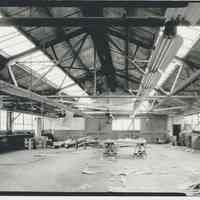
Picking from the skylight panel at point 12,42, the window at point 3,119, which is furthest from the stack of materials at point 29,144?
the skylight panel at point 12,42

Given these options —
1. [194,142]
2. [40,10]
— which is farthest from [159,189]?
[194,142]

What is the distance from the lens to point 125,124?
2872 cm

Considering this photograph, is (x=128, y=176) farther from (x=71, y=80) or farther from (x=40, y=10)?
(x=71, y=80)

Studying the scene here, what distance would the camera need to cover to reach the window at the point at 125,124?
2858 centimetres

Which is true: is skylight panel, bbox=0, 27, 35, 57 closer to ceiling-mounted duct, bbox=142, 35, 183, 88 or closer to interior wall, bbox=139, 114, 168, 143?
ceiling-mounted duct, bbox=142, 35, 183, 88

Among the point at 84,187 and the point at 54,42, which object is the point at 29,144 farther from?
the point at 84,187

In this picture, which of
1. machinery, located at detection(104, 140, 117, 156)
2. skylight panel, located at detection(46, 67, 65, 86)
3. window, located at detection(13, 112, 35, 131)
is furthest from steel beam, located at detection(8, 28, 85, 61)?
window, located at detection(13, 112, 35, 131)

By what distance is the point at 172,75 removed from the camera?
1266 cm

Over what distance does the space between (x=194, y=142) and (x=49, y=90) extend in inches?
396

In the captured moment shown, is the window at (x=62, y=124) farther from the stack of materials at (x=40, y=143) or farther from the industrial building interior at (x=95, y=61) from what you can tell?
the industrial building interior at (x=95, y=61)

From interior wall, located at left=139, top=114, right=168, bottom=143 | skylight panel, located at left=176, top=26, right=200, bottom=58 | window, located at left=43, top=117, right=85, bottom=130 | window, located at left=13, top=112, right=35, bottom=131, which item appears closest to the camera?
skylight panel, located at left=176, top=26, right=200, bottom=58

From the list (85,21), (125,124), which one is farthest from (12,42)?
(125,124)

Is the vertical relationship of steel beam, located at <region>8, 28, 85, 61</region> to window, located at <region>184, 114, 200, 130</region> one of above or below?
above

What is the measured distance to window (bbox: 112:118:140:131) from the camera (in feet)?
93.8
